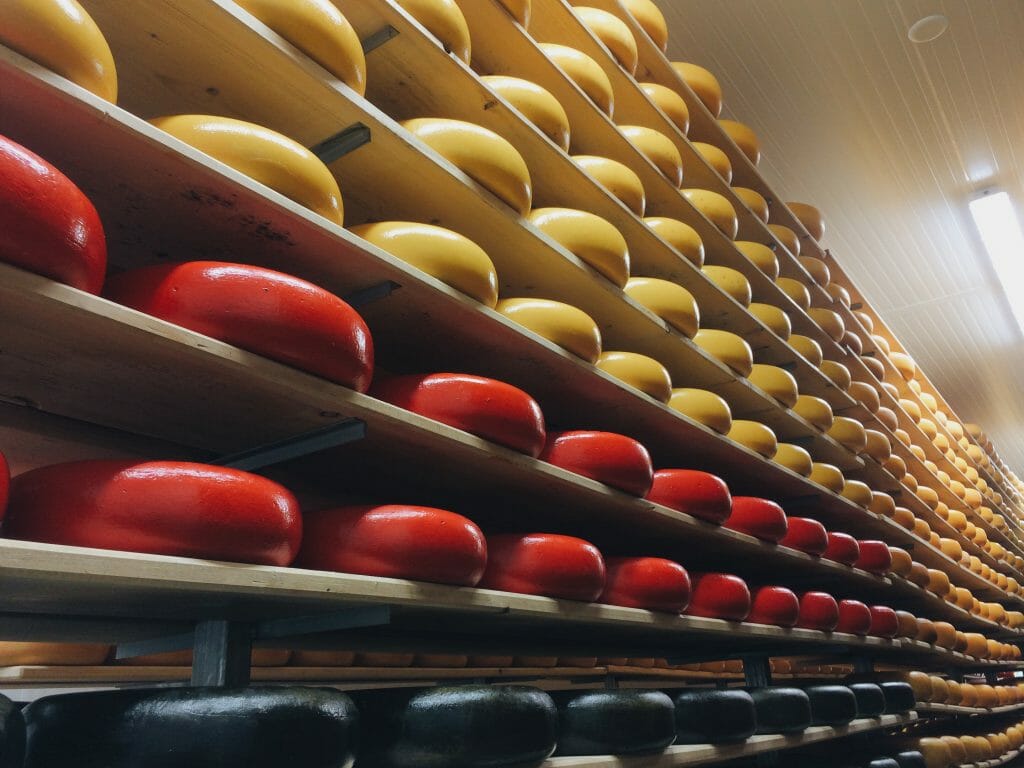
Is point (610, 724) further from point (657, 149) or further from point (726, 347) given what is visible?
point (657, 149)

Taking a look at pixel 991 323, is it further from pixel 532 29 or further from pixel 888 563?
pixel 532 29

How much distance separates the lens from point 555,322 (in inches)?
63.5

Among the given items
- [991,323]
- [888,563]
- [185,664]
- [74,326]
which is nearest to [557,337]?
[74,326]

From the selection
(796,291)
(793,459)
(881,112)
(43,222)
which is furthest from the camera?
(881,112)

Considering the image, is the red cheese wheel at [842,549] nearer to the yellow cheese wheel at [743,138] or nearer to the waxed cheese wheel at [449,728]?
the yellow cheese wheel at [743,138]

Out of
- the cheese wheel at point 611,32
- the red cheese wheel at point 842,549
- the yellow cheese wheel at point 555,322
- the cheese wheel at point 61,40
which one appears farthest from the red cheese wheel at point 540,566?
the cheese wheel at point 611,32

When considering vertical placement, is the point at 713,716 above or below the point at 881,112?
below

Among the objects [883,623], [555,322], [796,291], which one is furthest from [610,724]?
[796,291]

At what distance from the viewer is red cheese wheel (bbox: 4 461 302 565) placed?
85cm

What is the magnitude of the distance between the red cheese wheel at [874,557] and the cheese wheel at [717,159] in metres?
1.38

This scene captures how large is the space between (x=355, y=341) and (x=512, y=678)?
1.75 metres

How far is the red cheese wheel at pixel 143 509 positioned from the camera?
853mm

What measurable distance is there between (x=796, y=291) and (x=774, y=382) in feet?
2.28

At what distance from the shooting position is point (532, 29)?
2303mm
